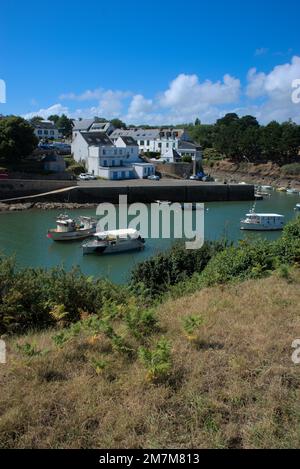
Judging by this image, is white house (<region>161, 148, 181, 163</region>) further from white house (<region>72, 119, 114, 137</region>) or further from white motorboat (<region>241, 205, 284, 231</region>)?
white motorboat (<region>241, 205, 284, 231</region>)

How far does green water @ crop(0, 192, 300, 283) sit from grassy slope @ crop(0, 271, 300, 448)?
6748 millimetres

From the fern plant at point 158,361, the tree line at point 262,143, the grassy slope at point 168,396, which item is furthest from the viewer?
the tree line at point 262,143

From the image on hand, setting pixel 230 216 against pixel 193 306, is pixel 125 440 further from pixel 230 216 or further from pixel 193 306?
pixel 230 216

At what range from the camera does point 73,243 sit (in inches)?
907

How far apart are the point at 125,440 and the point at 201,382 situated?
0.98 meters

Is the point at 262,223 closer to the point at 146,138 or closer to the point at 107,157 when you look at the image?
the point at 107,157

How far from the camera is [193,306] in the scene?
6504 millimetres

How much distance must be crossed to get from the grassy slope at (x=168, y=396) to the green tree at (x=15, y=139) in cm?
3811

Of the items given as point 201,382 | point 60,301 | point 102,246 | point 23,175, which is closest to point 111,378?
point 201,382

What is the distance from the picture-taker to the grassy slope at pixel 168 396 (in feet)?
10.8

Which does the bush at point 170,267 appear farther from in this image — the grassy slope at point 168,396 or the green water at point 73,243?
the grassy slope at point 168,396

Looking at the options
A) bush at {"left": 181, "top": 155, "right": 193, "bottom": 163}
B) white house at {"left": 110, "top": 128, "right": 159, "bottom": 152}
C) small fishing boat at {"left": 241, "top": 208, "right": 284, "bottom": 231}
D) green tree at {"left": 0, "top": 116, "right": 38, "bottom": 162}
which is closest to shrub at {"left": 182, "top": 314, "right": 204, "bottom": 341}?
small fishing boat at {"left": 241, "top": 208, "right": 284, "bottom": 231}

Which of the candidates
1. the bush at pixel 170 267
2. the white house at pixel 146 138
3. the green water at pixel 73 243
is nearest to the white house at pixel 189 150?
the white house at pixel 146 138

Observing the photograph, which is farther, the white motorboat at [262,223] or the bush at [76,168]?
the bush at [76,168]
